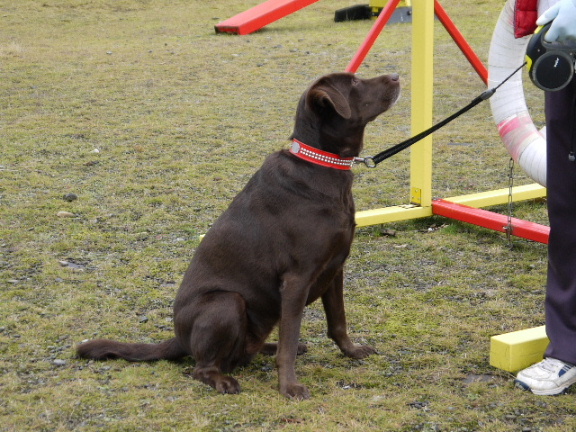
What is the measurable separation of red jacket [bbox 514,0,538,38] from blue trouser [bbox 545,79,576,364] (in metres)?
0.64

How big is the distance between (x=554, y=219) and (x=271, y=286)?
114 centimetres

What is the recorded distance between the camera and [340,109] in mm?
3283

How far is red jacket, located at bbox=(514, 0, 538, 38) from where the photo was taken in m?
3.60

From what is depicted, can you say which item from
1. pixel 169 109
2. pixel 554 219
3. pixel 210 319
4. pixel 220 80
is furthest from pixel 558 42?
pixel 220 80

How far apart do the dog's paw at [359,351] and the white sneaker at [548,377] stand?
68 cm

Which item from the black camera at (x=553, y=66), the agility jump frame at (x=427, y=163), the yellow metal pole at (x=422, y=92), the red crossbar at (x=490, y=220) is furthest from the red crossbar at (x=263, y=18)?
the black camera at (x=553, y=66)

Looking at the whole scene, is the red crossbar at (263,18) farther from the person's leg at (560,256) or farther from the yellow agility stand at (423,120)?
the person's leg at (560,256)

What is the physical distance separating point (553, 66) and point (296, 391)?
4.98 ft

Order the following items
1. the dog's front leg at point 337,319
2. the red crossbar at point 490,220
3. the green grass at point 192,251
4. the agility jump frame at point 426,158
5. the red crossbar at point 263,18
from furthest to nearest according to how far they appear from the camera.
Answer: the red crossbar at point 263,18 < the agility jump frame at point 426,158 < the red crossbar at point 490,220 < the dog's front leg at point 337,319 < the green grass at point 192,251

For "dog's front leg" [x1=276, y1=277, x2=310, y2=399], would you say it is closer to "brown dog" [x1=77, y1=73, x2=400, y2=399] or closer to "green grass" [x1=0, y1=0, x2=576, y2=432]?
"brown dog" [x1=77, y1=73, x2=400, y2=399]

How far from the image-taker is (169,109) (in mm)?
9031

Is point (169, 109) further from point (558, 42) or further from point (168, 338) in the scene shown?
point (558, 42)

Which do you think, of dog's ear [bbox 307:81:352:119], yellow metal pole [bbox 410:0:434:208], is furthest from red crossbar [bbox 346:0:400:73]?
dog's ear [bbox 307:81:352:119]

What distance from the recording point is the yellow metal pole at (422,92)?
17.0 ft
